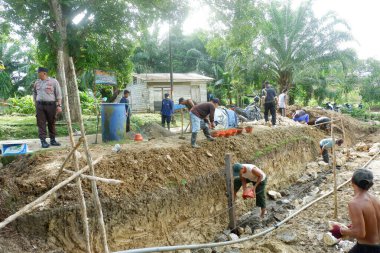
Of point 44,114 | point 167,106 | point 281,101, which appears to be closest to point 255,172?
point 44,114

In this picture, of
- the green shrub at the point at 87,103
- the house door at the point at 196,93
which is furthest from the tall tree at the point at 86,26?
the house door at the point at 196,93

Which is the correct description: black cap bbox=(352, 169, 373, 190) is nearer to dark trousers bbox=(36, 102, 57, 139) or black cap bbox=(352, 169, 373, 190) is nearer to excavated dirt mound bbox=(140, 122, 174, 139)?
dark trousers bbox=(36, 102, 57, 139)

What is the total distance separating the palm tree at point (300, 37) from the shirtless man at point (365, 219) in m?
13.7

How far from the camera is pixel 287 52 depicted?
1645 cm

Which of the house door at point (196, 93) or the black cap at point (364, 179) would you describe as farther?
the house door at point (196, 93)

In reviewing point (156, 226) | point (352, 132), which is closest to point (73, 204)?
point (156, 226)

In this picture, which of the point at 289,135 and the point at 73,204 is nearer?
the point at 73,204

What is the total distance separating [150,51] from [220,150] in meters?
25.9

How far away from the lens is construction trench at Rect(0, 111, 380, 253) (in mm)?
4832

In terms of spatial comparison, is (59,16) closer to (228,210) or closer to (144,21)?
(144,21)

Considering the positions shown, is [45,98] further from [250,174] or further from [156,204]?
[250,174]

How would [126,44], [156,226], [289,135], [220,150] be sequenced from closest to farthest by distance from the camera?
1. [156,226]
2. [220,150]
3. [289,135]
4. [126,44]

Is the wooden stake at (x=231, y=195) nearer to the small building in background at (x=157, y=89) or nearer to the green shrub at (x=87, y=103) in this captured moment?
the green shrub at (x=87, y=103)

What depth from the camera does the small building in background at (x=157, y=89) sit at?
2180 centimetres
